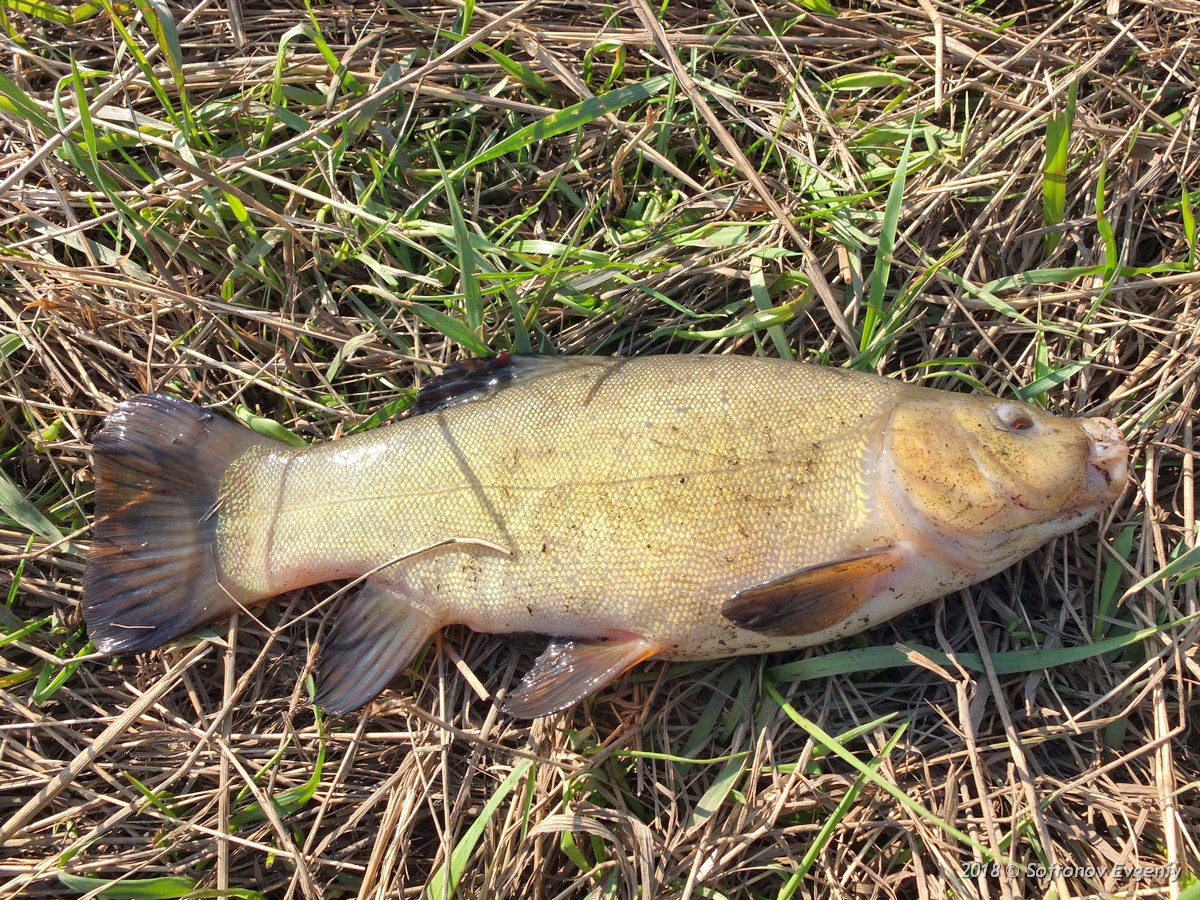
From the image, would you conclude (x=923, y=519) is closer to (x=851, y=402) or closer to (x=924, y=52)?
(x=851, y=402)

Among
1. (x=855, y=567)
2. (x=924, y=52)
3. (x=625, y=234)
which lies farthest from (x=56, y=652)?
(x=924, y=52)

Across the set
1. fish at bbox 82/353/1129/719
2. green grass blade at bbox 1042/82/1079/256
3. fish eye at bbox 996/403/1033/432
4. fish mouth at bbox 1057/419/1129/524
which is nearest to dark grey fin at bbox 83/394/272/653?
fish at bbox 82/353/1129/719

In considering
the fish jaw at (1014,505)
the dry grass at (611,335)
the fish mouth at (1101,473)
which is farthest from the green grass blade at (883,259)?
the fish mouth at (1101,473)

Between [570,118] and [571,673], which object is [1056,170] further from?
[571,673]

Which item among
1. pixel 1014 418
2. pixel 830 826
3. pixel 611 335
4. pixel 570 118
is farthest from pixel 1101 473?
pixel 570 118

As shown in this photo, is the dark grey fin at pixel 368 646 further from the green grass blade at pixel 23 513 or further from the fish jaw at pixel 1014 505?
the fish jaw at pixel 1014 505

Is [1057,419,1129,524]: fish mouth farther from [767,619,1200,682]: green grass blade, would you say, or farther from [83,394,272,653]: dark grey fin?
[83,394,272,653]: dark grey fin

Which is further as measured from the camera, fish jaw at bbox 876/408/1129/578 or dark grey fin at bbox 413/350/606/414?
dark grey fin at bbox 413/350/606/414
